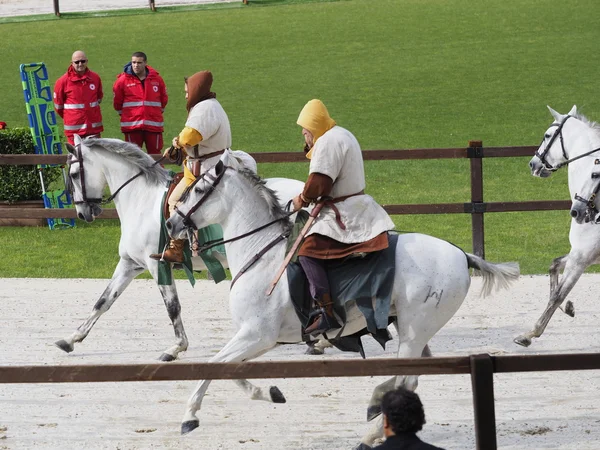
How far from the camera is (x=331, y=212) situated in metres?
6.71

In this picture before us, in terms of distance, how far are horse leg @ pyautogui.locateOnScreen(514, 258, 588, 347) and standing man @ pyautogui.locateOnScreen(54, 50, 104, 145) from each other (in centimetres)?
811

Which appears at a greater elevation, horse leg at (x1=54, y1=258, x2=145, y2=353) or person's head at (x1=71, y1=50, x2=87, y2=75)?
person's head at (x1=71, y1=50, x2=87, y2=75)

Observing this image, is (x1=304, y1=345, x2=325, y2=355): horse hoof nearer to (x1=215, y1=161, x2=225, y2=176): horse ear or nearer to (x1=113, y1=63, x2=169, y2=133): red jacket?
(x1=215, y1=161, x2=225, y2=176): horse ear

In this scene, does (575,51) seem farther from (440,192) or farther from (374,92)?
(440,192)

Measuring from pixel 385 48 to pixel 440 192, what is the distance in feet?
42.7

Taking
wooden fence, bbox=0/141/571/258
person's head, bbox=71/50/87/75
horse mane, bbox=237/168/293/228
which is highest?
person's head, bbox=71/50/87/75

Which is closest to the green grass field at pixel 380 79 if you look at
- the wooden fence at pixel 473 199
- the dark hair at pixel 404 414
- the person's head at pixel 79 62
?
the wooden fence at pixel 473 199

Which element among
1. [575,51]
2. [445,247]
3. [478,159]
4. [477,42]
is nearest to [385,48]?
[477,42]

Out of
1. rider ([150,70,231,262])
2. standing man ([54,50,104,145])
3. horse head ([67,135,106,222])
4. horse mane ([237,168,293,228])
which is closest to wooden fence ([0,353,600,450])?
horse mane ([237,168,293,228])

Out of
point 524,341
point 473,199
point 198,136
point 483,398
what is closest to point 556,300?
point 524,341

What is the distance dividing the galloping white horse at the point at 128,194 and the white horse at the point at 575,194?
7.61 feet

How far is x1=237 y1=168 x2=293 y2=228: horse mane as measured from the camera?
Answer: 698 centimetres

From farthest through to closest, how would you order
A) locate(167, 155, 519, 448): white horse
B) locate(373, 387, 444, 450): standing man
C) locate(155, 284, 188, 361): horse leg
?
locate(155, 284, 188, 361): horse leg, locate(167, 155, 519, 448): white horse, locate(373, 387, 444, 450): standing man

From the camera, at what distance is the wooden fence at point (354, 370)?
5094 mm
